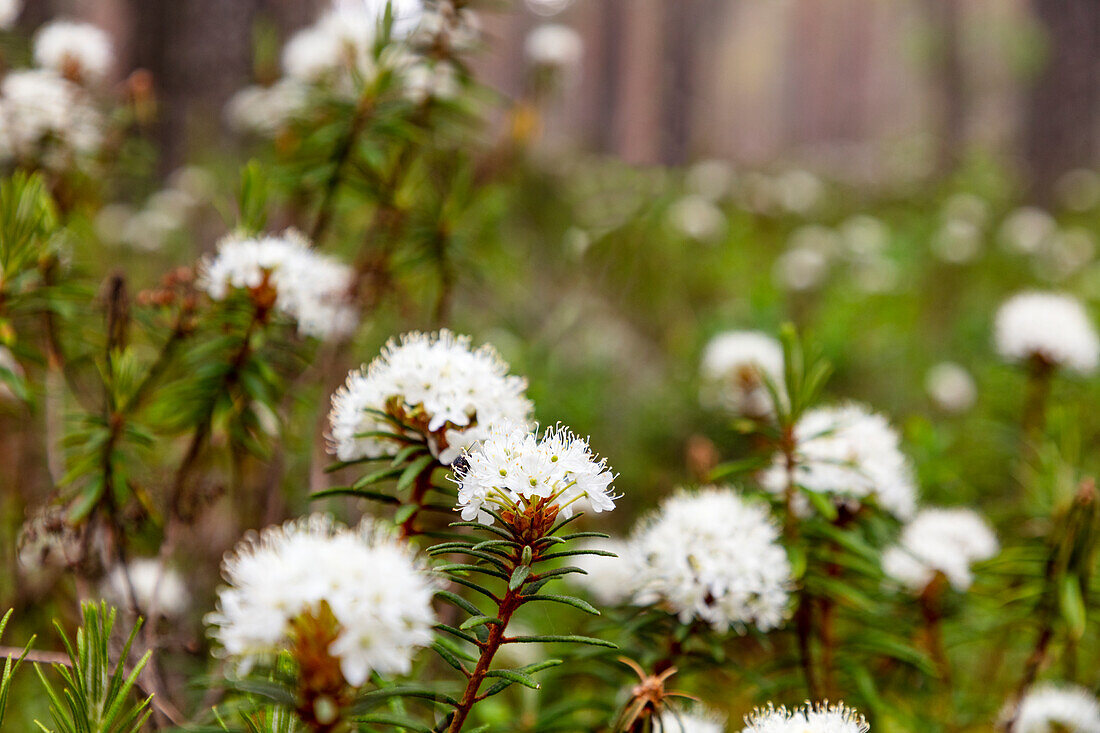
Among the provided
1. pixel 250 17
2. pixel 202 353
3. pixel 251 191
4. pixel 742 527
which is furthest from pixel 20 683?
pixel 250 17

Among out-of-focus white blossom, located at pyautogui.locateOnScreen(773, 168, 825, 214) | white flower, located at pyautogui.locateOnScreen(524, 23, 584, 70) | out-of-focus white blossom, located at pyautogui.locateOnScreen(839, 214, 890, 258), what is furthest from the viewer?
out-of-focus white blossom, located at pyautogui.locateOnScreen(773, 168, 825, 214)

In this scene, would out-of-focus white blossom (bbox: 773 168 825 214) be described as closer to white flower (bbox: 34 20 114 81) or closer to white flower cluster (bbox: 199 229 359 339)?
white flower (bbox: 34 20 114 81)

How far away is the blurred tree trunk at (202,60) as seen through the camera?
157 inches

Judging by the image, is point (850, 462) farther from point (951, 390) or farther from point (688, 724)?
point (951, 390)

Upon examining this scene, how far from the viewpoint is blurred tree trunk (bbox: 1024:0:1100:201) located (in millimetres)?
7320

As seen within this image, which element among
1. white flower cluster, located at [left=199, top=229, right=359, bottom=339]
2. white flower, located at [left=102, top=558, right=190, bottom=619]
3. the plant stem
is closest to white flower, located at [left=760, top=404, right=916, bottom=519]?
the plant stem

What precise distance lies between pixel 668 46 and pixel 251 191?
8.89 metres

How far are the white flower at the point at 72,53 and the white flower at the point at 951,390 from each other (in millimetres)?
3792

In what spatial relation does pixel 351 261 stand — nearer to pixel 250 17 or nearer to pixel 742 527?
pixel 250 17

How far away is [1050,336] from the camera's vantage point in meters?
2.38

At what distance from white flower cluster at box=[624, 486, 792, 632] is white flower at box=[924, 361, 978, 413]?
2680 millimetres

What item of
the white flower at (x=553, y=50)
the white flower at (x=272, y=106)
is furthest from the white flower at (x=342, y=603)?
the white flower at (x=553, y=50)

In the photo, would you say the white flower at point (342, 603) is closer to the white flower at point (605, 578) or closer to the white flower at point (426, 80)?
the white flower at point (605, 578)

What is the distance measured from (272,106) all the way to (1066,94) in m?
8.13
